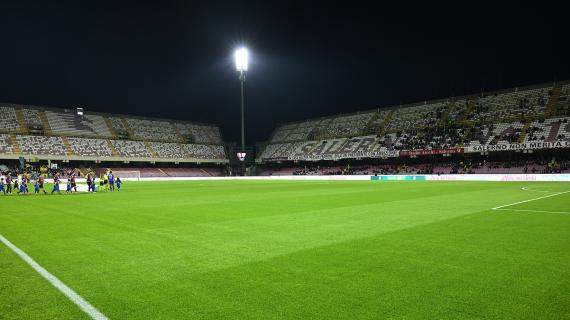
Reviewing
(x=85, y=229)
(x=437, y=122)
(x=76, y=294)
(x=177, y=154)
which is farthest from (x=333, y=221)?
(x=177, y=154)

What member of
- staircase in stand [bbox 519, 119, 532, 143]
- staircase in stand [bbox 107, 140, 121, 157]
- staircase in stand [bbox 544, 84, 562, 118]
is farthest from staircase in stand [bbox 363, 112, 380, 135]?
staircase in stand [bbox 107, 140, 121, 157]

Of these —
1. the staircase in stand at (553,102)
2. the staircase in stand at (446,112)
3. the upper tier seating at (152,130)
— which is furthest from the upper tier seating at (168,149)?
the staircase in stand at (553,102)

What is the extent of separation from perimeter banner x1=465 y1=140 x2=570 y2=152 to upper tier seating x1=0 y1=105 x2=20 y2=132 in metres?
74.2

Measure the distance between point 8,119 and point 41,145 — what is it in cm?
785

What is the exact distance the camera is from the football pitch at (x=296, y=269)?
14.3ft

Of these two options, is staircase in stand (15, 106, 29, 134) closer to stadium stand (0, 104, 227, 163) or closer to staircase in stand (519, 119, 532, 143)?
stadium stand (0, 104, 227, 163)

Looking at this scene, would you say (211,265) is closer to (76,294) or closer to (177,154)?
(76,294)

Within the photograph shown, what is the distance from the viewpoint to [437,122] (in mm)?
66812

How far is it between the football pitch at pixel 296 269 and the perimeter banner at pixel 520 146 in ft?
149

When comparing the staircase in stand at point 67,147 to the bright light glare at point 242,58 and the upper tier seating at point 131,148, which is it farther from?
the bright light glare at point 242,58

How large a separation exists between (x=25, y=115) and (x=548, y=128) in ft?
278

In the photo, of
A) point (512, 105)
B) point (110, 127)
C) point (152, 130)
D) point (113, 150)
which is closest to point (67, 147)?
point (113, 150)

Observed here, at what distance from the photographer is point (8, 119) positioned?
66750 millimetres

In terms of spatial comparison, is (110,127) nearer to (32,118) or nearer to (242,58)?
(32,118)
